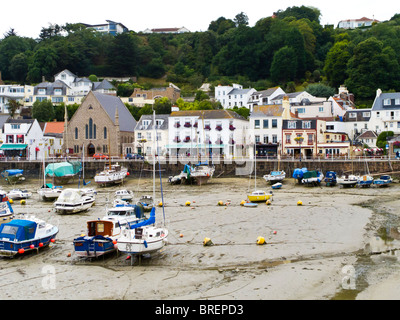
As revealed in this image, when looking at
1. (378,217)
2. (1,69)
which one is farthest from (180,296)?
(1,69)

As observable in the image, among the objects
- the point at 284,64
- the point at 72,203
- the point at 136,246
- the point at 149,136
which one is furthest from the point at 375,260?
the point at 284,64

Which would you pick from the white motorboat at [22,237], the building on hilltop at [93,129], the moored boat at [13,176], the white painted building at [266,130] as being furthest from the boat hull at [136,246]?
the building on hilltop at [93,129]

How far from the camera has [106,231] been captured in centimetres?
2286

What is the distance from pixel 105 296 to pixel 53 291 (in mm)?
2154

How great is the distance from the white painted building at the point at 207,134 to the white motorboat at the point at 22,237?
39133 mm

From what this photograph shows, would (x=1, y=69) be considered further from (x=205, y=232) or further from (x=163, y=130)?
(x=205, y=232)

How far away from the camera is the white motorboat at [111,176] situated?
49694mm

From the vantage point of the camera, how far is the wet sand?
16.1m

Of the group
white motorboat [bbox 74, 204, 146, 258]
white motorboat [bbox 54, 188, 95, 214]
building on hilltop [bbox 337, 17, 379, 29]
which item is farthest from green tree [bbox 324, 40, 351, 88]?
building on hilltop [bbox 337, 17, 379, 29]

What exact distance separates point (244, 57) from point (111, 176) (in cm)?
7740

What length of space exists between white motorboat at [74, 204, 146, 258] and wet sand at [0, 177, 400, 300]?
0.59m

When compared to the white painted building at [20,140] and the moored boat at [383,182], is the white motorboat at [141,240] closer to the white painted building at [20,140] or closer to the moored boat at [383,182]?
the moored boat at [383,182]

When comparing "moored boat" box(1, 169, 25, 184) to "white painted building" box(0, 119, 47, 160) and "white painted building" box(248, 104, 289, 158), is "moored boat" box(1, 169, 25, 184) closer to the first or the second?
"white painted building" box(0, 119, 47, 160)

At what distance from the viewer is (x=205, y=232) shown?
25.6m
